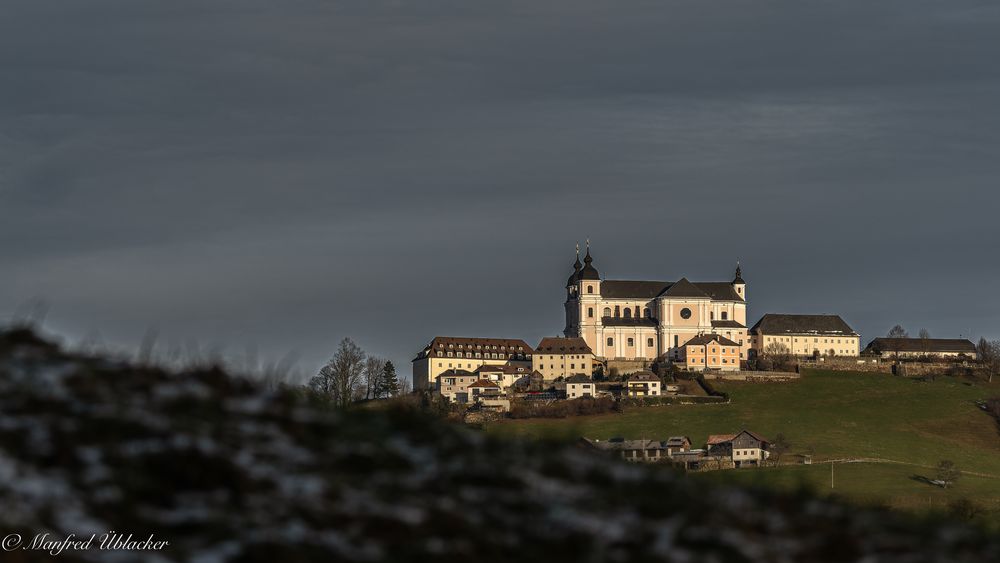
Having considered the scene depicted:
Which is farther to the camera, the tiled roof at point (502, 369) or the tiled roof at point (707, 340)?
the tiled roof at point (707, 340)

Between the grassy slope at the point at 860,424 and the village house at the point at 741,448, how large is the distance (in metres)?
3.84

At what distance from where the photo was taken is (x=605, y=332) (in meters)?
198

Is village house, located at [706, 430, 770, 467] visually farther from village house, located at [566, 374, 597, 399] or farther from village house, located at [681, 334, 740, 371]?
village house, located at [681, 334, 740, 371]

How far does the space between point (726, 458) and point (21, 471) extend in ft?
392

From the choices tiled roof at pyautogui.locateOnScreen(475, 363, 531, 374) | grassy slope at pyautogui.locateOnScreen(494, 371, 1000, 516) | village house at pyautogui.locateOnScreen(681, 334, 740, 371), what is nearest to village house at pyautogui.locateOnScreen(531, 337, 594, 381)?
tiled roof at pyautogui.locateOnScreen(475, 363, 531, 374)

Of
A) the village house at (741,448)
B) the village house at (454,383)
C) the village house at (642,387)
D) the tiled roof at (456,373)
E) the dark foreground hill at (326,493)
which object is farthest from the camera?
the tiled roof at (456,373)

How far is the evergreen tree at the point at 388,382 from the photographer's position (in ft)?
562

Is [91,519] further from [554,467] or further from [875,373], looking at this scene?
[875,373]

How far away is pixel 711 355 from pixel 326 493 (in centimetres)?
17756

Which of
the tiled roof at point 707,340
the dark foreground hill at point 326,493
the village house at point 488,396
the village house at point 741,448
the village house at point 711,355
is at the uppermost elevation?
the tiled roof at point 707,340

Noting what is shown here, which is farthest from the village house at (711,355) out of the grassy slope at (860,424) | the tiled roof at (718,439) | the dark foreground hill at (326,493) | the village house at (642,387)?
the dark foreground hill at (326,493)

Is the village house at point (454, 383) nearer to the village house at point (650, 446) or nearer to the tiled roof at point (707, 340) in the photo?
the tiled roof at point (707, 340)

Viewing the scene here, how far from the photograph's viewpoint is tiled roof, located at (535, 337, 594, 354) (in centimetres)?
18950

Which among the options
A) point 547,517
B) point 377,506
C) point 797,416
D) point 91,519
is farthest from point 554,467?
point 797,416
